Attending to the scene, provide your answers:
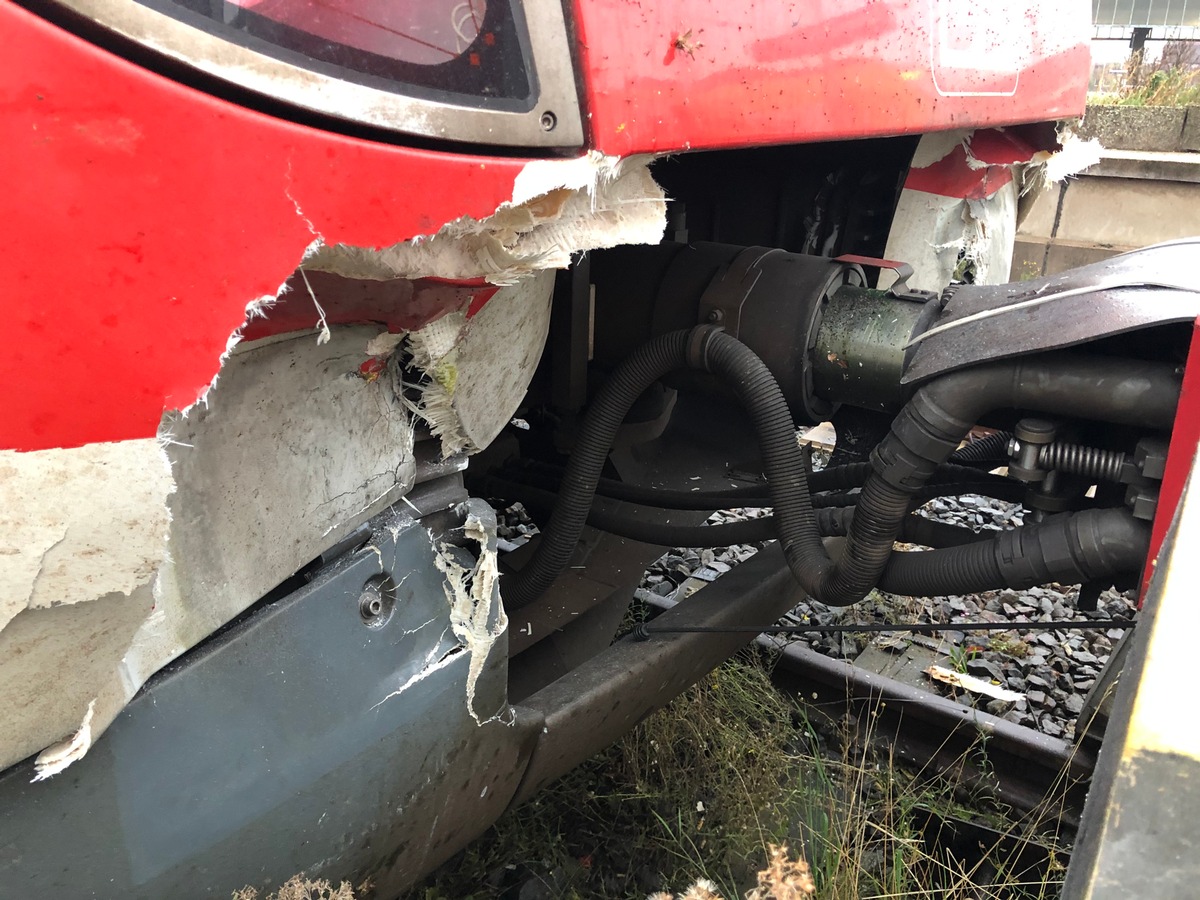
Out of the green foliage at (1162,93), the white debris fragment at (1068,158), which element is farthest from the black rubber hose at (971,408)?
the green foliage at (1162,93)

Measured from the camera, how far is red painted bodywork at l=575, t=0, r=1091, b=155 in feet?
3.64

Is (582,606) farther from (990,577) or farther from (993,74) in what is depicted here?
(993,74)

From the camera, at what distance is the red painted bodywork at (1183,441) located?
1304 millimetres

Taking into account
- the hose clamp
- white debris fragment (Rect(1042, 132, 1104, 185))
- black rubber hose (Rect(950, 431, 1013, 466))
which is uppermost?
A: white debris fragment (Rect(1042, 132, 1104, 185))

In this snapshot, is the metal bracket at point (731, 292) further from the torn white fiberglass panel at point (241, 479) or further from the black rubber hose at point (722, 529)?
the torn white fiberglass panel at point (241, 479)

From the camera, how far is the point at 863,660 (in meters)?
3.04

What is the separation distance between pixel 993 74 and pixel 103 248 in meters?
2.12

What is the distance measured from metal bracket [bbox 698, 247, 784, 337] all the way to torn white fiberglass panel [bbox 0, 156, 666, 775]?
78 cm

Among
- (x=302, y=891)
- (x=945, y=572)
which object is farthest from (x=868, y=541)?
(x=302, y=891)

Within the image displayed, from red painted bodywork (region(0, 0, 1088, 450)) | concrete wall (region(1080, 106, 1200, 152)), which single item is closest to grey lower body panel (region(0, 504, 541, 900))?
red painted bodywork (region(0, 0, 1088, 450))

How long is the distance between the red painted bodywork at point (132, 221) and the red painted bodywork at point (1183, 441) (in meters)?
1.13

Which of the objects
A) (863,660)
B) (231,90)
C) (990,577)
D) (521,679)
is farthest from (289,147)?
(863,660)

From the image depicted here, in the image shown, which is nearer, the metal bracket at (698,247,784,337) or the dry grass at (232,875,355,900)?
the dry grass at (232,875,355,900)

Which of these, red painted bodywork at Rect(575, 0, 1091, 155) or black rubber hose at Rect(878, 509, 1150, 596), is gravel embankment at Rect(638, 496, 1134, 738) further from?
red painted bodywork at Rect(575, 0, 1091, 155)
